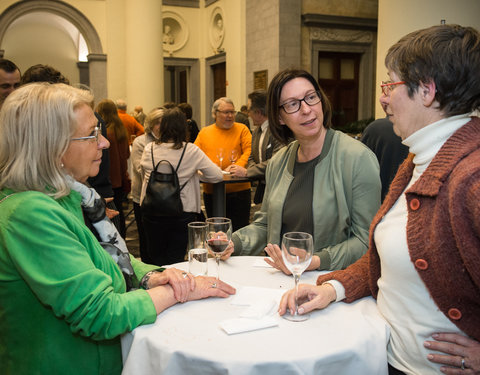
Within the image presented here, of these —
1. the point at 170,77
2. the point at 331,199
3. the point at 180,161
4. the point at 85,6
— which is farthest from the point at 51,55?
the point at 331,199

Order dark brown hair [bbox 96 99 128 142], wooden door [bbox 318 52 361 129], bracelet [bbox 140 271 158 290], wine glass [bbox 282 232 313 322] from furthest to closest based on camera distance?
wooden door [bbox 318 52 361 129] → dark brown hair [bbox 96 99 128 142] → bracelet [bbox 140 271 158 290] → wine glass [bbox 282 232 313 322]

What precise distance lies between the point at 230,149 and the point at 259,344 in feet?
13.8

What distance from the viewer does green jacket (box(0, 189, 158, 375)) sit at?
1445 millimetres

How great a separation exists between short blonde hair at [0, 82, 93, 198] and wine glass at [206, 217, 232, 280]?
0.56 m

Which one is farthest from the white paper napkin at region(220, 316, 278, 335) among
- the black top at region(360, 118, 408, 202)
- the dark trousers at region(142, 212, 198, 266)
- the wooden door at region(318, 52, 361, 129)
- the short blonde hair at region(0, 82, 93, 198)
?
the wooden door at region(318, 52, 361, 129)

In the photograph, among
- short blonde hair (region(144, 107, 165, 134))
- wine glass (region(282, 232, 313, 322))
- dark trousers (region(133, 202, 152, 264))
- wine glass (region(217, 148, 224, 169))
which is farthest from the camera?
wine glass (region(217, 148, 224, 169))

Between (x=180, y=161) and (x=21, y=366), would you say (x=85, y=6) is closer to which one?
(x=180, y=161)

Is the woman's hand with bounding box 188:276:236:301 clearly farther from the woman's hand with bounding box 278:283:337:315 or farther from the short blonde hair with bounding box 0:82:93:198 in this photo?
the short blonde hair with bounding box 0:82:93:198

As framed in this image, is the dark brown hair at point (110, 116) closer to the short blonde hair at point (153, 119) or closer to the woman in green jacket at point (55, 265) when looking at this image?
the short blonde hair at point (153, 119)

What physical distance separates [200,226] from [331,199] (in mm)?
752

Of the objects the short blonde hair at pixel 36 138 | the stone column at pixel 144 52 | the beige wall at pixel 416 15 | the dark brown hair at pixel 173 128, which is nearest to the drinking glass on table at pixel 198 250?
the short blonde hair at pixel 36 138

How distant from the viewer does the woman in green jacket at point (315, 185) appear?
2301 mm

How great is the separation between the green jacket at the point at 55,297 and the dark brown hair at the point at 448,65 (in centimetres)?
111

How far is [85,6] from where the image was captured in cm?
1311
